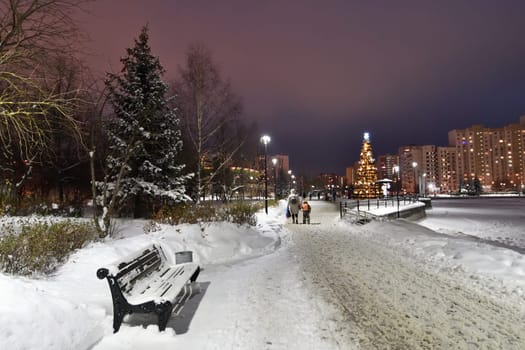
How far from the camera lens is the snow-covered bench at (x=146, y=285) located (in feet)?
14.0

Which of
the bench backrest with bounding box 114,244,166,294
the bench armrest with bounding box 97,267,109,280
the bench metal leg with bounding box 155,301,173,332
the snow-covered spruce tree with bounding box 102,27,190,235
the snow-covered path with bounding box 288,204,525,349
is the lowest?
the snow-covered path with bounding box 288,204,525,349

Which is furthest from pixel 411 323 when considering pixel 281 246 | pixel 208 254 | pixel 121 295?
pixel 281 246

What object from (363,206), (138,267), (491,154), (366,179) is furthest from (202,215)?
(491,154)

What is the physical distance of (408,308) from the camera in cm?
532

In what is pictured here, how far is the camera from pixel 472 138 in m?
157

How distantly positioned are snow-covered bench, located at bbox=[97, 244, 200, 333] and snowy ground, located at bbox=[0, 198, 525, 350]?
0.29 meters

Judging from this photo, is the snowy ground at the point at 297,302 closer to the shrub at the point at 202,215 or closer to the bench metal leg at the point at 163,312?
the bench metal leg at the point at 163,312

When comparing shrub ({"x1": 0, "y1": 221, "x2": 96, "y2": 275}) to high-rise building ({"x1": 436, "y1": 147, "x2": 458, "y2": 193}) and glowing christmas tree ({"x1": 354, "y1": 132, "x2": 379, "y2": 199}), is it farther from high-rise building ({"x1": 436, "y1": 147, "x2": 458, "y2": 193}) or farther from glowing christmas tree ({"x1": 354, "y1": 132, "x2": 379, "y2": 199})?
high-rise building ({"x1": 436, "y1": 147, "x2": 458, "y2": 193})

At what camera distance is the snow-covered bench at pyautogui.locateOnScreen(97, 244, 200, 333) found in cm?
427

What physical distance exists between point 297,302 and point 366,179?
2097 inches

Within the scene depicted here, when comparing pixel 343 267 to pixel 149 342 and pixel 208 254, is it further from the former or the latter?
pixel 149 342

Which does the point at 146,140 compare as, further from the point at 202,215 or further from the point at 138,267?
the point at 138,267

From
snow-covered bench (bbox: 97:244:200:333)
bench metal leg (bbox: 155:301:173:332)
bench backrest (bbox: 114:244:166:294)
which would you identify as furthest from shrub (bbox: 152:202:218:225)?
bench metal leg (bbox: 155:301:173:332)

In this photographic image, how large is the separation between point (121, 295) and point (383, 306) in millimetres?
4099
